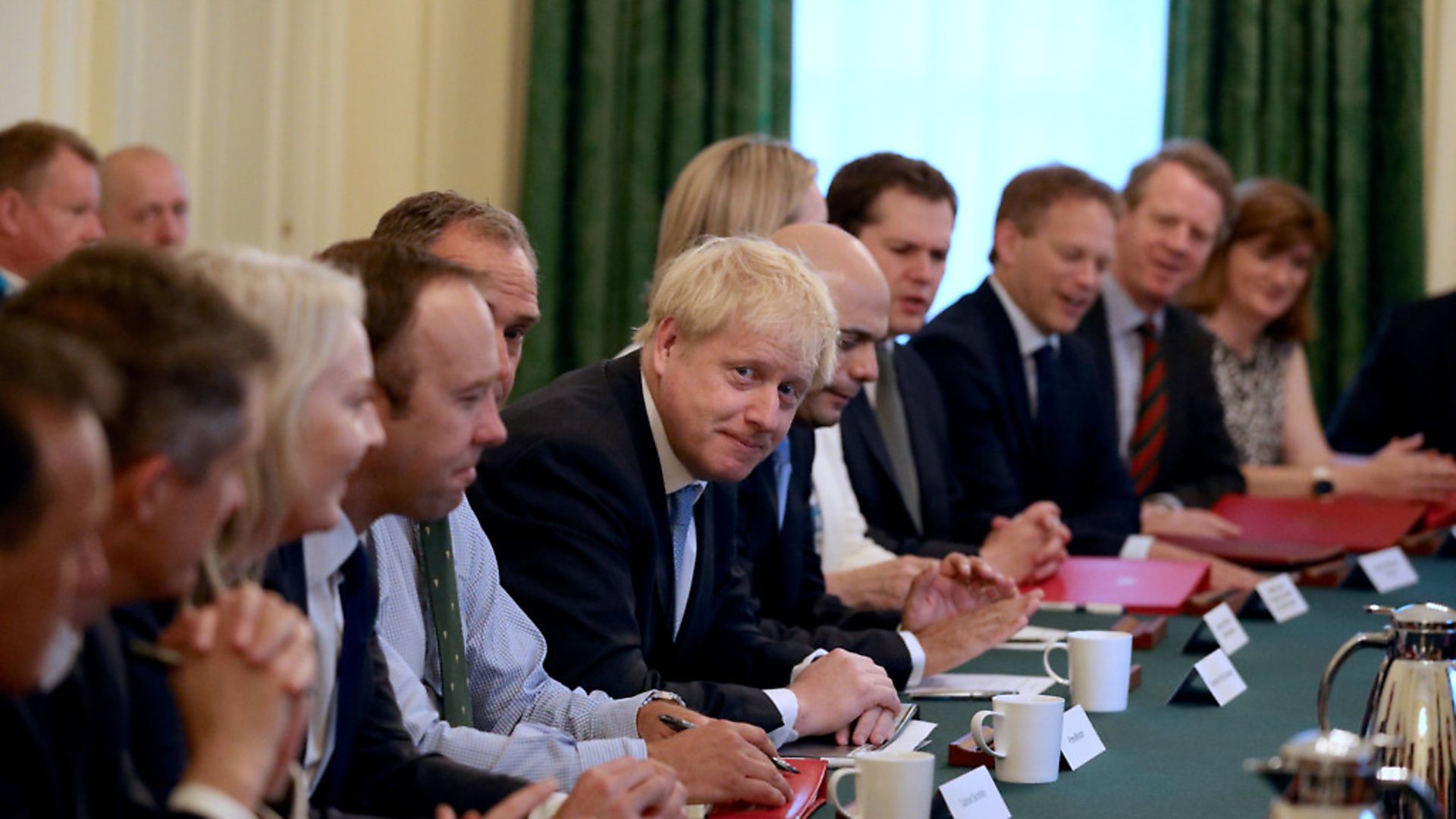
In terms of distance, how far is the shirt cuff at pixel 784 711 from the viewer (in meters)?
2.15

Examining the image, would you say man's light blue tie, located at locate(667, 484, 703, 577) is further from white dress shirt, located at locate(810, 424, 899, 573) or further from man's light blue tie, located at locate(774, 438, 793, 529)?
white dress shirt, located at locate(810, 424, 899, 573)

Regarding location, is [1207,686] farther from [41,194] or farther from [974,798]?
[41,194]

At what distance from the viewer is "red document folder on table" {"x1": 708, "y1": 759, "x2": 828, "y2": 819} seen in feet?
5.84

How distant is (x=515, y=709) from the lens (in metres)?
2.10

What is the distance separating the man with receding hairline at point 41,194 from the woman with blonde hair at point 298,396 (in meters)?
3.05

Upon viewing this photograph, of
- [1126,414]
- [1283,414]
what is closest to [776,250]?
[1126,414]

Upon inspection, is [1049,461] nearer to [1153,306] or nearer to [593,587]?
[1153,306]

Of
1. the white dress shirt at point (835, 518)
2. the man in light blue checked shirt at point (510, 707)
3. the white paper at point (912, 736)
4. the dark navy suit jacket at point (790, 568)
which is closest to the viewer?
the man in light blue checked shirt at point (510, 707)

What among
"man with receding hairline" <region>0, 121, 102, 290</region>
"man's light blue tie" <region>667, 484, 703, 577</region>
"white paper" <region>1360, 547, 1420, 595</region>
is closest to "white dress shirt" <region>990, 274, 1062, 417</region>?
"white paper" <region>1360, 547, 1420, 595</region>

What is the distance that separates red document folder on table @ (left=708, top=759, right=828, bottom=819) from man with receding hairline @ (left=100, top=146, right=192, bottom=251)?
3.38m

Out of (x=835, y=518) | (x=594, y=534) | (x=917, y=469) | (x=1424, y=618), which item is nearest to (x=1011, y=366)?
(x=917, y=469)

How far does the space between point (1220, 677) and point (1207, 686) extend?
0.24 feet

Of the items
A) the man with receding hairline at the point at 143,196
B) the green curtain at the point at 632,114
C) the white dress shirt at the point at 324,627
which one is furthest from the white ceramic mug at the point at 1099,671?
the green curtain at the point at 632,114

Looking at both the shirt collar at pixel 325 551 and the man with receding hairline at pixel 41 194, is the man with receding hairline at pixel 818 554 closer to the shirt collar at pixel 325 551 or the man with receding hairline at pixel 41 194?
the shirt collar at pixel 325 551
